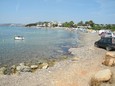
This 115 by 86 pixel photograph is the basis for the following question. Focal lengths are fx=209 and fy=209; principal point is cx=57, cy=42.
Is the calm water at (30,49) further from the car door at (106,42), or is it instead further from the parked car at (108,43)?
the car door at (106,42)

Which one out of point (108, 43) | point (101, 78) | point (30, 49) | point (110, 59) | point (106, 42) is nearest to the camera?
point (101, 78)

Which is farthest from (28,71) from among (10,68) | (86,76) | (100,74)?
(100,74)

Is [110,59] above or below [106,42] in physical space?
below

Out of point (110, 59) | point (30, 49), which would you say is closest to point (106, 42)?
point (110, 59)

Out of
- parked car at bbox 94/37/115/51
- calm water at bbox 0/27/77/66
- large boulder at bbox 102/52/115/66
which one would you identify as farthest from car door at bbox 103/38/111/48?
large boulder at bbox 102/52/115/66

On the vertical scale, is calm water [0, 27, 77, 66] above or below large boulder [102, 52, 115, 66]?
below

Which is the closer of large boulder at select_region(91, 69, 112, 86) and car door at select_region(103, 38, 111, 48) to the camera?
large boulder at select_region(91, 69, 112, 86)

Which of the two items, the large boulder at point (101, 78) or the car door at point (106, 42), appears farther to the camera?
the car door at point (106, 42)

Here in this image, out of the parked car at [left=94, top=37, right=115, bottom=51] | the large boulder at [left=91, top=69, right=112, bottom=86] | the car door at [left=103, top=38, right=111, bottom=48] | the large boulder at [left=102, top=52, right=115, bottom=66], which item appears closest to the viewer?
the large boulder at [left=91, top=69, right=112, bottom=86]

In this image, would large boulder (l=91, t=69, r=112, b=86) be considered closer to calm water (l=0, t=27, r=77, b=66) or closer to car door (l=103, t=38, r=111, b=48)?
calm water (l=0, t=27, r=77, b=66)

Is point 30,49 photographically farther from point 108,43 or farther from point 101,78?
point 101,78

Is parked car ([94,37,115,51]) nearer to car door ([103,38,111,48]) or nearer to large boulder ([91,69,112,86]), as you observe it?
car door ([103,38,111,48])

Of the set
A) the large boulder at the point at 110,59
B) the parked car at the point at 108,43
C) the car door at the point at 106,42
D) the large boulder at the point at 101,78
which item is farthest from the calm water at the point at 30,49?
the large boulder at the point at 101,78

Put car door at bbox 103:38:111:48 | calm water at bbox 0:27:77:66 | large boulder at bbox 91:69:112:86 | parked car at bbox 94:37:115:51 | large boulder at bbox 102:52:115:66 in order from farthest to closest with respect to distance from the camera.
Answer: car door at bbox 103:38:111:48 < parked car at bbox 94:37:115:51 < calm water at bbox 0:27:77:66 < large boulder at bbox 102:52:115:66 < large boulder at bbox 91:69:112:86
